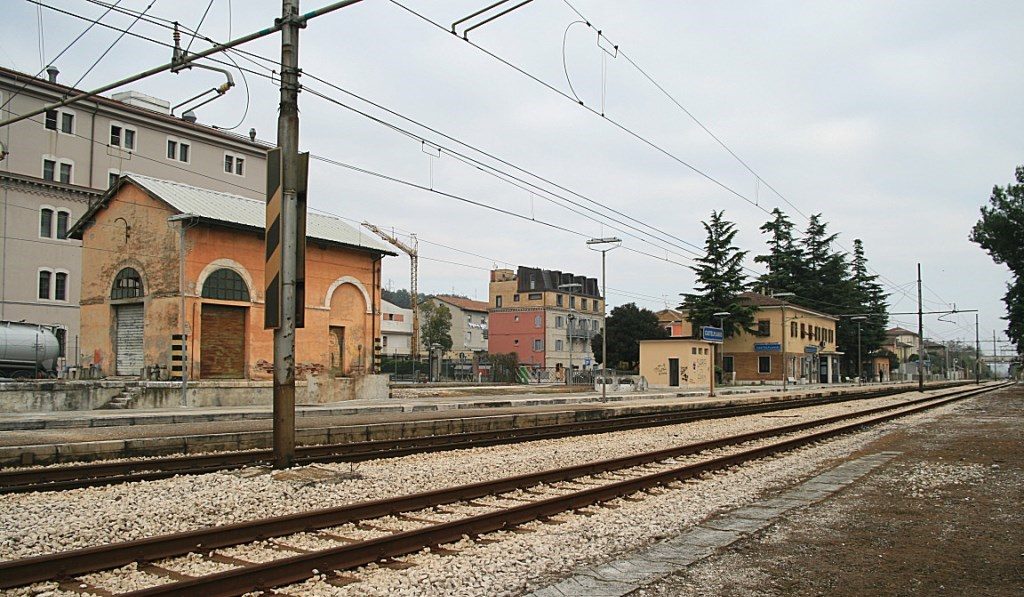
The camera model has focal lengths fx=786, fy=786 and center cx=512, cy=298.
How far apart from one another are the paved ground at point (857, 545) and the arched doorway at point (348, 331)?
23.9 meters

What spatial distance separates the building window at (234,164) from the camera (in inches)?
2378

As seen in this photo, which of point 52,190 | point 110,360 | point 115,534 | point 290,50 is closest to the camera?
point 115,534

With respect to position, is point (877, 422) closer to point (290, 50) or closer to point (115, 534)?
point (290, 50)

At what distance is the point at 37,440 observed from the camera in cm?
1433

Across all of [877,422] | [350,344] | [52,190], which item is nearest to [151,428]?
[350,344]

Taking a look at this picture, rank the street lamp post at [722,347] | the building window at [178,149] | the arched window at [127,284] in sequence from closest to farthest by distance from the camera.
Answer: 1. the arched window at [127,284]
2. the building window at [178,149]
3. the street lamp post at [722,347]

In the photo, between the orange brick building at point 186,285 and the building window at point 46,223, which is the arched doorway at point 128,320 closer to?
the orange brick building at point 186,285

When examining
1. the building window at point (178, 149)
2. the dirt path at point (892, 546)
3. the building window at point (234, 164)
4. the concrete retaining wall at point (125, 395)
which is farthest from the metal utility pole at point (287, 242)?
the building window at point (234, 164)

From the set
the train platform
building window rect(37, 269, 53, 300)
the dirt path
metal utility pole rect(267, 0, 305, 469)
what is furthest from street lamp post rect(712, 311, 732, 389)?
metal utility pole rect(267, 0, 305, 469)

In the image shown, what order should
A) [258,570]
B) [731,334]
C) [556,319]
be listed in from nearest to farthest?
1. [258,570]
2. [731,334]
3. [556,319]

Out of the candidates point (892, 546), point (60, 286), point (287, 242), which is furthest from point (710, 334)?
point (60, 286)

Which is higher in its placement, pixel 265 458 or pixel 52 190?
pixel 52 190

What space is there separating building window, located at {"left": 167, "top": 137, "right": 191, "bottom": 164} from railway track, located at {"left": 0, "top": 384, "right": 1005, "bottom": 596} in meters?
52.3

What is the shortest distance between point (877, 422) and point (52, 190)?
158ft
